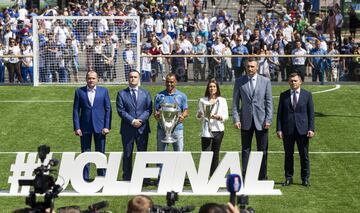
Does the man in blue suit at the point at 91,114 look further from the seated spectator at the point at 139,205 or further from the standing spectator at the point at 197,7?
the standing spectator at the point at 197,7

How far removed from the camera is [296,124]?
725 inches

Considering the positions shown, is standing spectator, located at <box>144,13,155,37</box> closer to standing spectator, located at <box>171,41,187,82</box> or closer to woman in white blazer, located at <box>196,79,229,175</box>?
standing spectator, located at <box>171,41,187,82</box>

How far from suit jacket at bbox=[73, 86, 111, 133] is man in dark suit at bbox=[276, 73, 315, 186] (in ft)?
10.8

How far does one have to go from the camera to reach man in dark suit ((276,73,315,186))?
1841 cm

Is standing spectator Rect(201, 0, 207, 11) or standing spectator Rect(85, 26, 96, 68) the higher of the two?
standing spectator Rect(201, 0, 207, 11)

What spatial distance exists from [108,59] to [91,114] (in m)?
13.9

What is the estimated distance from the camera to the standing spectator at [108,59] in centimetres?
3215

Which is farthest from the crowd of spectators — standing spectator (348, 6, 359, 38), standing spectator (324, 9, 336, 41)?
standing spectator (348, 6, 359, 38)

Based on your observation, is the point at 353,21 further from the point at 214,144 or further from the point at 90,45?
the point at 214,144

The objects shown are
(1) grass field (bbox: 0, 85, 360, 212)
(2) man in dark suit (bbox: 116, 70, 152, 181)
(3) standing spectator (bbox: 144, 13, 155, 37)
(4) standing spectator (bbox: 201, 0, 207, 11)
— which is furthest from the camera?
(4) standing spectator (bbox: 201, 0, 207, 11)

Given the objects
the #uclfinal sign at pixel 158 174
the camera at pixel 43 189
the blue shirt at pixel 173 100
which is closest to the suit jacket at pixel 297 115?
the #uclfinal sign at pixel 158 174

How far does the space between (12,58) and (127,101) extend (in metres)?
14.6

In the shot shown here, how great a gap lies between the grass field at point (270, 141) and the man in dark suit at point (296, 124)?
39 centimetres

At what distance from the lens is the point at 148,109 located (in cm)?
1872
